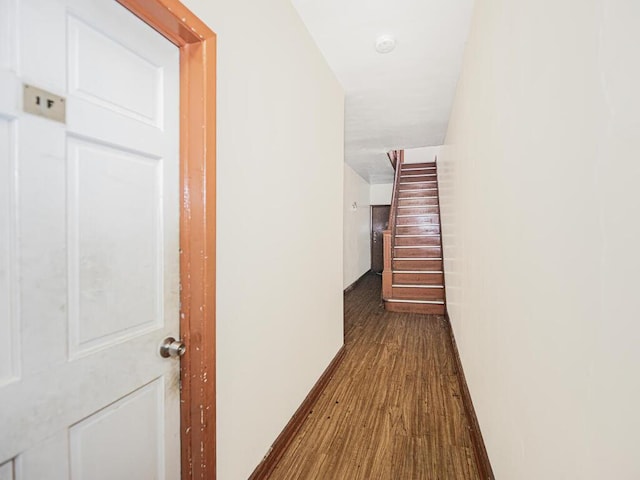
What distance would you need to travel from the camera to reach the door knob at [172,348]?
1021mm

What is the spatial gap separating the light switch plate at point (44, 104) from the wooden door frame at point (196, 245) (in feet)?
1.20

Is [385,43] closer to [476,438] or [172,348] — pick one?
[172,348]

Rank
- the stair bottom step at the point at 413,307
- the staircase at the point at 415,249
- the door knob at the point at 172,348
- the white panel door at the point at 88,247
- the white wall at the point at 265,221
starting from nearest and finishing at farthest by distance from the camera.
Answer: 1. the white panel door at the point at 88,247
2. the door knob at the point at 172,348
3. the white wall at the point at 265,221
4. the stair bottom step at the point at 413,307
5. the staircase at the point at 415,249

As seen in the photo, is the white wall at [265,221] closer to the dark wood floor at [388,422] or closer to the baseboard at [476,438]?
the dark wood floor at [388,422]

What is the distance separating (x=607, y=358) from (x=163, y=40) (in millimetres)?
1429

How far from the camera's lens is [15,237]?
25.9 inches

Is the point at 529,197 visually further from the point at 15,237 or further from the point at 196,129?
the point at 15,237

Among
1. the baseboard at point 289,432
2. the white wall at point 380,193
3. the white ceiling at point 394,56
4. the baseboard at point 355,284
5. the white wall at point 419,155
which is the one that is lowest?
the baseboard at point 289,432

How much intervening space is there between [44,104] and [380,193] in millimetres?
7778

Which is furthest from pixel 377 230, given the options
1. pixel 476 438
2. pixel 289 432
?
pixel 289 432

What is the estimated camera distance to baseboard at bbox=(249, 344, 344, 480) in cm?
150

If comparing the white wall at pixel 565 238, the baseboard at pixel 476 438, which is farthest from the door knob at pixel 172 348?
the baseboard at pixel 476 438

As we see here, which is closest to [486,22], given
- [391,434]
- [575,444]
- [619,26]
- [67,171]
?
[619,26]

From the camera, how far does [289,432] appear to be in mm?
1777
